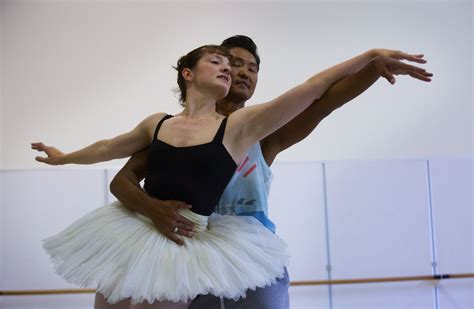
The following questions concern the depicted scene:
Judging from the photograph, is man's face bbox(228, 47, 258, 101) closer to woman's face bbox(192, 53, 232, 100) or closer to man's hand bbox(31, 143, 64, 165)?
woman's face bbox(192, 53, 232, 100)

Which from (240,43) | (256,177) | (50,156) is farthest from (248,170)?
(50,156)

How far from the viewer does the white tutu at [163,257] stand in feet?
4.16

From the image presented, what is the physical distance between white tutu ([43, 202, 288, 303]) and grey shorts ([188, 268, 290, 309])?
0.11 ft

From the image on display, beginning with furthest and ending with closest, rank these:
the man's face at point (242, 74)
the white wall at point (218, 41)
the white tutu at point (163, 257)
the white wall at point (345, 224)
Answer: the white wall at point (218, 41) < the white wall at point (345, 224) < the man's face at point (242, 74) < the white tutu at point (163, 257)

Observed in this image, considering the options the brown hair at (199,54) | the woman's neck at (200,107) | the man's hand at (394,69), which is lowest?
the woman's neck at (200,107)

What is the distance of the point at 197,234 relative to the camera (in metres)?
1.39

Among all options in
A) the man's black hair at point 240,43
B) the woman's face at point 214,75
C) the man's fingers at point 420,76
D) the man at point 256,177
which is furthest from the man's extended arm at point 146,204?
the man's fingers at point 420,76

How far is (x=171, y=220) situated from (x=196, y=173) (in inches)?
5.2

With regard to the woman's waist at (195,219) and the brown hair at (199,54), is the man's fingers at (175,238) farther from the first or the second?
the brown hair at (199,54)

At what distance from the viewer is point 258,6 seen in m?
4.96

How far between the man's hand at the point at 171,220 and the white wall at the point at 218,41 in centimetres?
325

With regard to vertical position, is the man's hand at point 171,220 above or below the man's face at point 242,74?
below

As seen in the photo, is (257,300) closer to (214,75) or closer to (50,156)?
(214,75)

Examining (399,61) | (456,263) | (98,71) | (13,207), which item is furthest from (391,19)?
(399,61)
